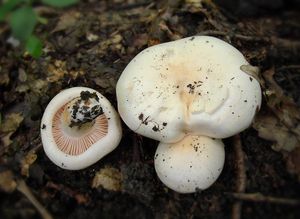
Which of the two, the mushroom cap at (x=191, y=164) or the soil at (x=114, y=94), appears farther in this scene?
the soil at (x=114, y=94)

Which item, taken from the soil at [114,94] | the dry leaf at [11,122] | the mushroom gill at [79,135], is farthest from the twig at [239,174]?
the dry leaf at [11,122]

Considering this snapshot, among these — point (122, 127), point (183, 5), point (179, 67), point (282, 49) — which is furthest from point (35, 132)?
point (282, 49)

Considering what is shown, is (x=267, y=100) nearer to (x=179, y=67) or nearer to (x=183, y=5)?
(x=179, y=67)

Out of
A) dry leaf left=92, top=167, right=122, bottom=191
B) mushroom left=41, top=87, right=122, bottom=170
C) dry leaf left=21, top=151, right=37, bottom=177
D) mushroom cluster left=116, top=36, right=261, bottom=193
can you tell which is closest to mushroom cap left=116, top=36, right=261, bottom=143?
mushroom cluster left=116, top=36, right=261, bottom=193

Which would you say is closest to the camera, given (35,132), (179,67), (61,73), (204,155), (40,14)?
(204,155)

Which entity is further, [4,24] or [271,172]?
[4,24]

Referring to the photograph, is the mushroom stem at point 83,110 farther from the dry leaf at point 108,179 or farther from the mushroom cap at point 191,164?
the mushroom cap at point 191,164

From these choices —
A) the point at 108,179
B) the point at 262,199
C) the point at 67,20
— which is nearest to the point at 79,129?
the point at 108,179
